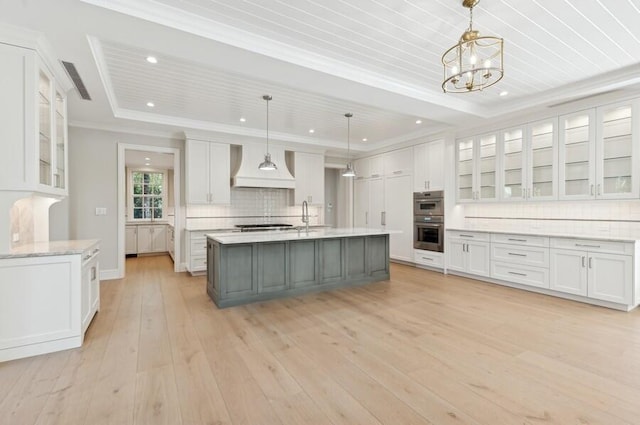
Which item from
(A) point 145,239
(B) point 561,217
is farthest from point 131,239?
(B) point 561,217

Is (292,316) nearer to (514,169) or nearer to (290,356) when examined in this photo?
(290,356)

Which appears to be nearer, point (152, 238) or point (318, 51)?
point (318, 51)

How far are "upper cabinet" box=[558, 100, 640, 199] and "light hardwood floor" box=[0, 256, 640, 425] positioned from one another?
156 cm

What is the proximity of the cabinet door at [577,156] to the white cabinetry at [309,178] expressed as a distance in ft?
14.6

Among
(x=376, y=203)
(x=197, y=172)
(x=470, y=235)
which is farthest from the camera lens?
(x=376, y=203)

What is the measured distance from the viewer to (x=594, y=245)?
383 cm

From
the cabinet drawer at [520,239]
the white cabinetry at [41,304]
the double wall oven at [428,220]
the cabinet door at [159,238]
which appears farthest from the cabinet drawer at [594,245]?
the cabinet door at [159,238]

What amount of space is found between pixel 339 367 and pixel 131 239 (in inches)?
298

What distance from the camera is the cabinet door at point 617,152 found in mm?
3736

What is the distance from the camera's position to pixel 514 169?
4.92 metres

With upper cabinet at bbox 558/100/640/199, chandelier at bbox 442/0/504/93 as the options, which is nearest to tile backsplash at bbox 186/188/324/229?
chandelier at bbox 442/0/504/93

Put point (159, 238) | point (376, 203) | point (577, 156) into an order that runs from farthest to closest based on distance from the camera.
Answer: point (159, 238)
point (376, 203)
point (577, 156)

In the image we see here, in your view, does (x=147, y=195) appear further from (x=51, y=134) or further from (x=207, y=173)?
Result: (x=51, y=134)

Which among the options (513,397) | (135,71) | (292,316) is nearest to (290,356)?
(292,316)
